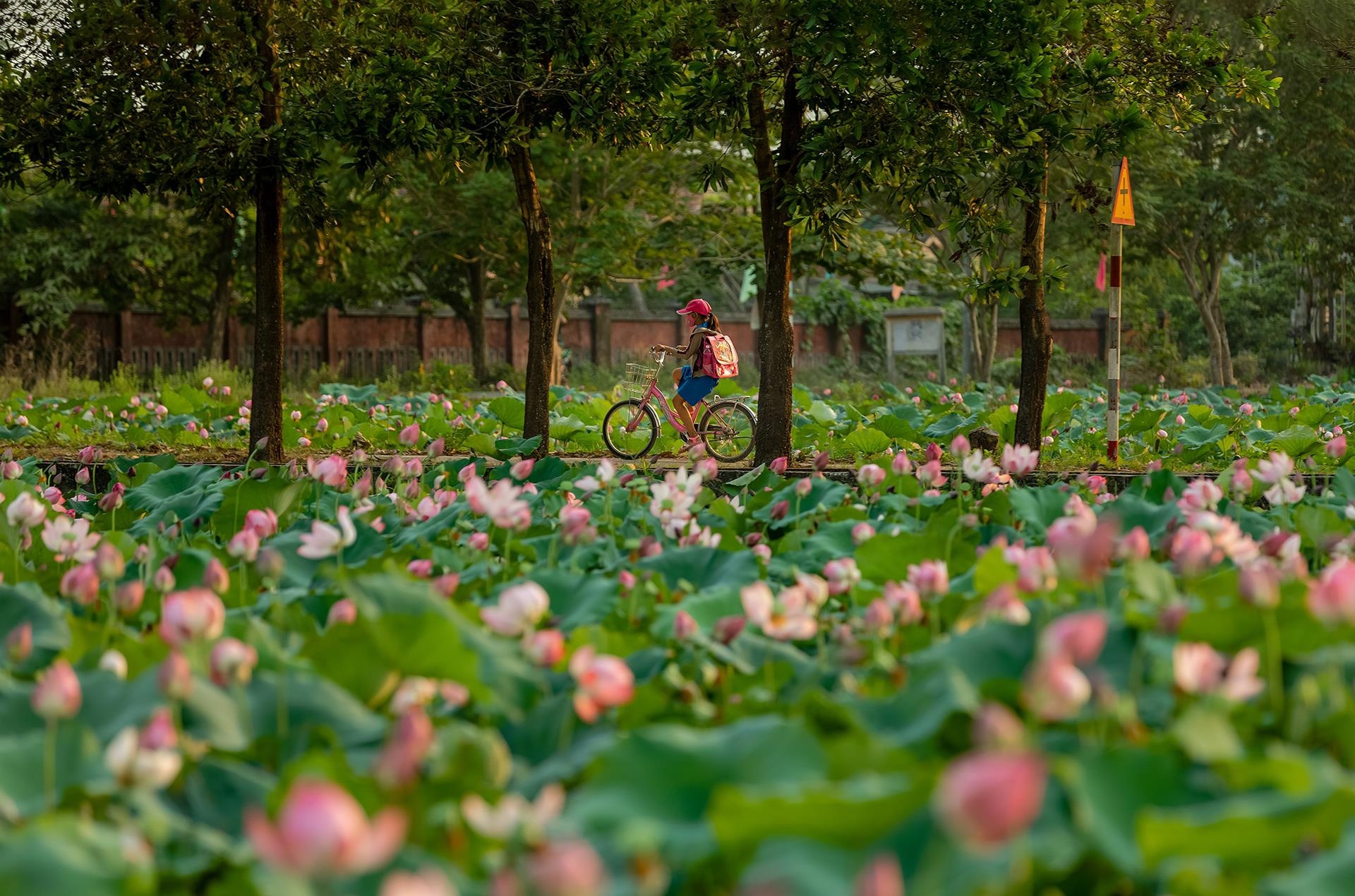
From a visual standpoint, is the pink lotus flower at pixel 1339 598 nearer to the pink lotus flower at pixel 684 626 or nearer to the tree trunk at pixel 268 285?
the pink lotus flower at pixel 684 626

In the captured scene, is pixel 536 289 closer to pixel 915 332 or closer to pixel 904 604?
pixel 904 604

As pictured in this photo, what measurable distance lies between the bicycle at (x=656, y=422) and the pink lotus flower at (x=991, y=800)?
923 centimetres

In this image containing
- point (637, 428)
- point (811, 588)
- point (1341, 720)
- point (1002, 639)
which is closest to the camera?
point (1341, 720)

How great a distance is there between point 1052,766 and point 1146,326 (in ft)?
101

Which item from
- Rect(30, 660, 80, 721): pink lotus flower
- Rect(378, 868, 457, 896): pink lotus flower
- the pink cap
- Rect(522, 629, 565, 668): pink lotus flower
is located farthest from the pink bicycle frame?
Rect(378, 868, 457, 896): pink lotus flower

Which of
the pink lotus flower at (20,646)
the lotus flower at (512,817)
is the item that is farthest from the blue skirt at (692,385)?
the lotus flower at (512,817)

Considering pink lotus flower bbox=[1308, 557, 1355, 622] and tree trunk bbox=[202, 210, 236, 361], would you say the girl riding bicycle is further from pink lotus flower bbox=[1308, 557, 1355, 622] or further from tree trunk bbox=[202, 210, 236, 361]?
tree trunk bbox=[202, 210, 236, 361]

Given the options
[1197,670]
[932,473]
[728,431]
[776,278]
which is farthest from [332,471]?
[728,431]

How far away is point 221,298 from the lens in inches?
948

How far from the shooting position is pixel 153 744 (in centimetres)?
180

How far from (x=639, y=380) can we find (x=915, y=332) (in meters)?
13.8

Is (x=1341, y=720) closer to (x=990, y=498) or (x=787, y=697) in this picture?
(x=787, y=697)

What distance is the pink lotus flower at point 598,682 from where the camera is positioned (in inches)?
73.3

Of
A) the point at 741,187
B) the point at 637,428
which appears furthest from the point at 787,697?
the point at 741,187
